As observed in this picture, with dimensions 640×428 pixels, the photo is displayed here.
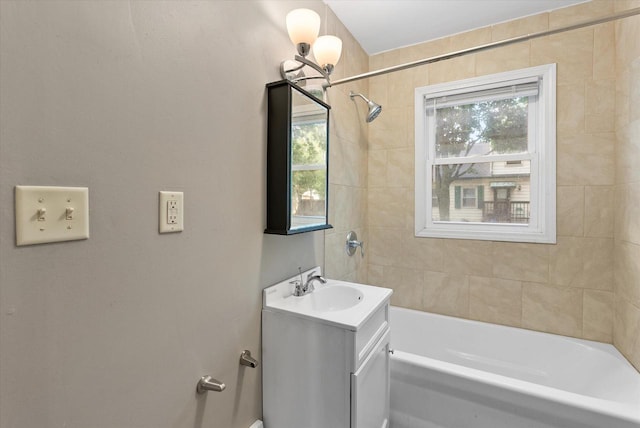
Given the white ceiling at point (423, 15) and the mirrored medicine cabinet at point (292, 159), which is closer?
the mirrored medicine cabinet at point (292, 159)

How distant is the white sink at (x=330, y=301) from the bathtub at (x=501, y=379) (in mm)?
407

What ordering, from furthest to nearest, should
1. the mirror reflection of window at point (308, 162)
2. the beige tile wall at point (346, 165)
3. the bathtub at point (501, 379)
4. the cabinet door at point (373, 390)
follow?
the beige tile wall at point (346, 165) < the mirror reflection of window at point (308, 162) < the bathtub at point (501, 379) < the cabinet door at point (373, 390)

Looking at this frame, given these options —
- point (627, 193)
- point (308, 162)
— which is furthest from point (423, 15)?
point (627, 193)

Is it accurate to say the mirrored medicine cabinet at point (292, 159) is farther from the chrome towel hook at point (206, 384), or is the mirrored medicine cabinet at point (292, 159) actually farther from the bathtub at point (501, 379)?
the bathtub at point (501, 379)

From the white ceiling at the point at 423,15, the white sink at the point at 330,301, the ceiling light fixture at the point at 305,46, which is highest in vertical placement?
the white ceiling at the point at 423,15

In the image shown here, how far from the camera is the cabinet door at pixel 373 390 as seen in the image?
113 centimetres

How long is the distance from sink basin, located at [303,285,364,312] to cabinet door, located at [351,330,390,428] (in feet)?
0.75

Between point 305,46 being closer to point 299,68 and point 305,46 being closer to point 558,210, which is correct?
point 299,68

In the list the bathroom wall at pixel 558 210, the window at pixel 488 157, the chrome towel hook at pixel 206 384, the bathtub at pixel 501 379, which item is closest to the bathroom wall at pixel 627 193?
the bathroom wall at pixel 558 210

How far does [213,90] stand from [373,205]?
1.67 metres

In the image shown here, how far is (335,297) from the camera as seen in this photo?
1589 mm

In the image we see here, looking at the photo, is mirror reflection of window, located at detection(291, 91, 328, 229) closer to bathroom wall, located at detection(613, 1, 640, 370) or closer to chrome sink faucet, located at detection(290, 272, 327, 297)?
chrome sink faucet, located at detection(290, 272, 327, 297)

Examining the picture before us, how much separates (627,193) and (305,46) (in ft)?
6.04

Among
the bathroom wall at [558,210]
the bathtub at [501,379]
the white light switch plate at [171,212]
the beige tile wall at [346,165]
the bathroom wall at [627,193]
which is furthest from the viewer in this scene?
the beige tile wall at [346,165]
